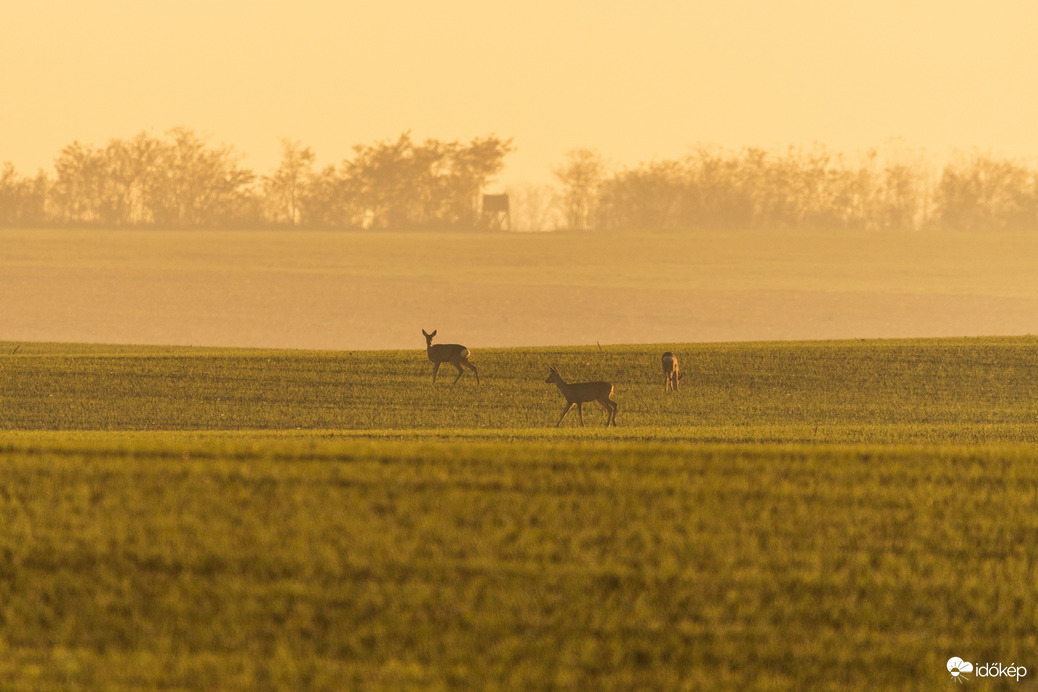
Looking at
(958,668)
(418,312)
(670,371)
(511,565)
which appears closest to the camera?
(958,668)

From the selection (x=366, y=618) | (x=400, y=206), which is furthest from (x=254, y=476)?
(x=400, y=206)

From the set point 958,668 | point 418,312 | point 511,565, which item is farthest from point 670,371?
point 418,312

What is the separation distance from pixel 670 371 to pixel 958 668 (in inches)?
948

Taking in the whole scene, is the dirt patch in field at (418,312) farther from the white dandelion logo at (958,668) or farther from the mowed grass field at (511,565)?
the white dandelion logo at (958,668)

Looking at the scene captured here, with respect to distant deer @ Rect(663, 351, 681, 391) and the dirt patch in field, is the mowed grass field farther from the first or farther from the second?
the dirt patch in field

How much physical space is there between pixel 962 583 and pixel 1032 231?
305 ft

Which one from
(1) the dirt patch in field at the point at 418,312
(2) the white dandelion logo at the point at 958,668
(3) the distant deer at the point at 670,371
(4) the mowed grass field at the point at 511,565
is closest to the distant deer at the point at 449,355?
(3) the distant deer at the point at 670,371

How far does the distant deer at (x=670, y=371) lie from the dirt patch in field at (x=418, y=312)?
37.1m

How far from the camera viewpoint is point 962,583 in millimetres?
9688

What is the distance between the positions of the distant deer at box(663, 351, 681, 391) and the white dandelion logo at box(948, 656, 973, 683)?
23.6m

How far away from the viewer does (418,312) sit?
79438 mm

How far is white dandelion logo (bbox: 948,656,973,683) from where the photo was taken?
8133 mm

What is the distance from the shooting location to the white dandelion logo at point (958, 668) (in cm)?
813

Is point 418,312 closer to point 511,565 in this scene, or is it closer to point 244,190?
point 244,190
